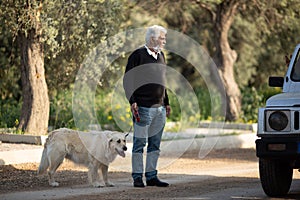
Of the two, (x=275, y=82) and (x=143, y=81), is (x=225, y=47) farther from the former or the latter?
(x=143, y=81)

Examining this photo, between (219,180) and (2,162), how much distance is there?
12.1 ft

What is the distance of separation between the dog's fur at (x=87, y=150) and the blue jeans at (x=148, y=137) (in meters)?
0.23

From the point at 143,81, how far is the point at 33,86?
19.9ft

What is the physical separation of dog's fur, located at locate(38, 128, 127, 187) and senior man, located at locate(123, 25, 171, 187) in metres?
0.33

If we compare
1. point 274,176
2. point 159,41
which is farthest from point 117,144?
point 274,176

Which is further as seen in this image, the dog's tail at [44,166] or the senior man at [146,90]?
the dog's tail at [44,166]

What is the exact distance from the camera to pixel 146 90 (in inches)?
403

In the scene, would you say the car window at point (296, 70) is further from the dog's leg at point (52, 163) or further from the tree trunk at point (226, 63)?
the tree trunk at point (226, 63)

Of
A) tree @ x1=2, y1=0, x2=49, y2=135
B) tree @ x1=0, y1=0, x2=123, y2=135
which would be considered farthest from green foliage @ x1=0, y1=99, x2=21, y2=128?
tree @ x1=0, y1=0, x2=123, y2=135

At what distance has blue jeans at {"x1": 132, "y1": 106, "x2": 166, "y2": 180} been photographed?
33.6 feet

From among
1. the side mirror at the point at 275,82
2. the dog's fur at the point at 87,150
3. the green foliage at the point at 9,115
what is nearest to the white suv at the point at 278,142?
the side mirror at the point at 275,82

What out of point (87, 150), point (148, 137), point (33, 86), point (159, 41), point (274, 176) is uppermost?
point (159, 41)

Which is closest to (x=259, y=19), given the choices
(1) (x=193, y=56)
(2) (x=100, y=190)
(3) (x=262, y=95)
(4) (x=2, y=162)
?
(3) (x=262, y=95)

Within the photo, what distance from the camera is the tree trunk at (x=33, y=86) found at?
15.8 meters
